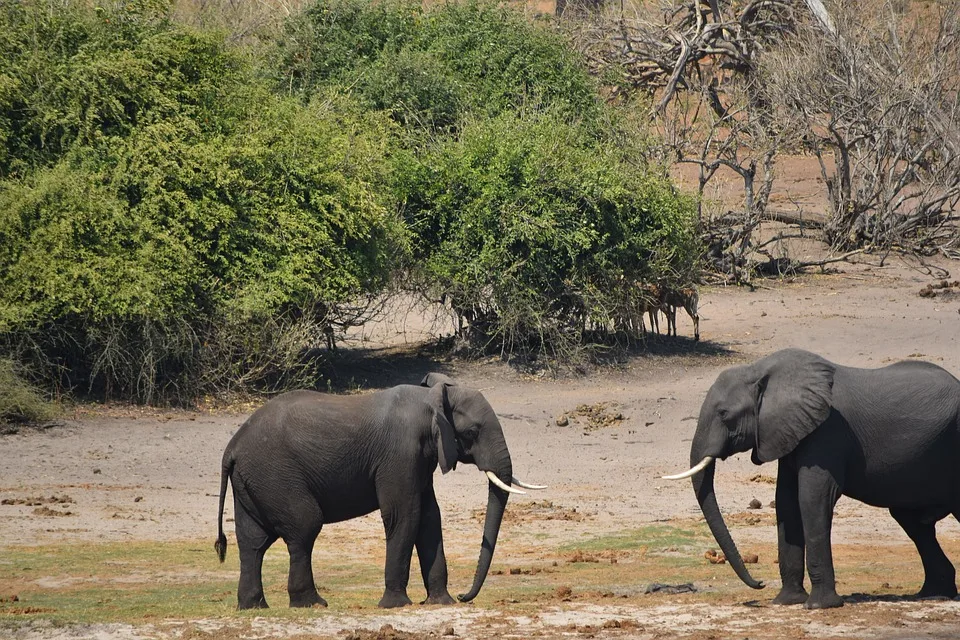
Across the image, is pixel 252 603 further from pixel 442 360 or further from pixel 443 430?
pixel 442 360

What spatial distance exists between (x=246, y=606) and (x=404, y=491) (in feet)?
4.83

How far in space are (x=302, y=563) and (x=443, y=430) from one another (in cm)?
146

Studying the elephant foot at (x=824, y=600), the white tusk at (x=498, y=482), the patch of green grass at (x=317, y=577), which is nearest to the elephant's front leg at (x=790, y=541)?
the elephant foot at (x=824, y=600)

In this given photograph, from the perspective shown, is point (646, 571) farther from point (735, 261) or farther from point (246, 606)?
point (735, 261)

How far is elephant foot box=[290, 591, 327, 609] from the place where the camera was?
10.1 meters

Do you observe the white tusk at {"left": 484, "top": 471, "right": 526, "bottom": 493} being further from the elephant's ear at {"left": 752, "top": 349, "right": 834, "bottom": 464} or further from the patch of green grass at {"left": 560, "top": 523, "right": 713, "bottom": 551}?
the patch of green grass at {"left": 560, "top": 523, "right": 713, "bottom": 551}

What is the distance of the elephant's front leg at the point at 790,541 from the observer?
32.7ft

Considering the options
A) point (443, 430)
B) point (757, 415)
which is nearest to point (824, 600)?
point (757, 415)

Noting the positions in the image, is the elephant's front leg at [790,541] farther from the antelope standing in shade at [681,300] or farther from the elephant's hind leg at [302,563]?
the antelope standing in shade at [681,300]

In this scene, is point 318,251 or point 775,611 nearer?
point 775,611

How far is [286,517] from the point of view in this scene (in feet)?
33.3

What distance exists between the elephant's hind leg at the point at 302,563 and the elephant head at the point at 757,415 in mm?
2857

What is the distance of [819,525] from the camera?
962 cm

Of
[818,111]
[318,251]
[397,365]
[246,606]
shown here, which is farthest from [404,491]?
[818,111]
